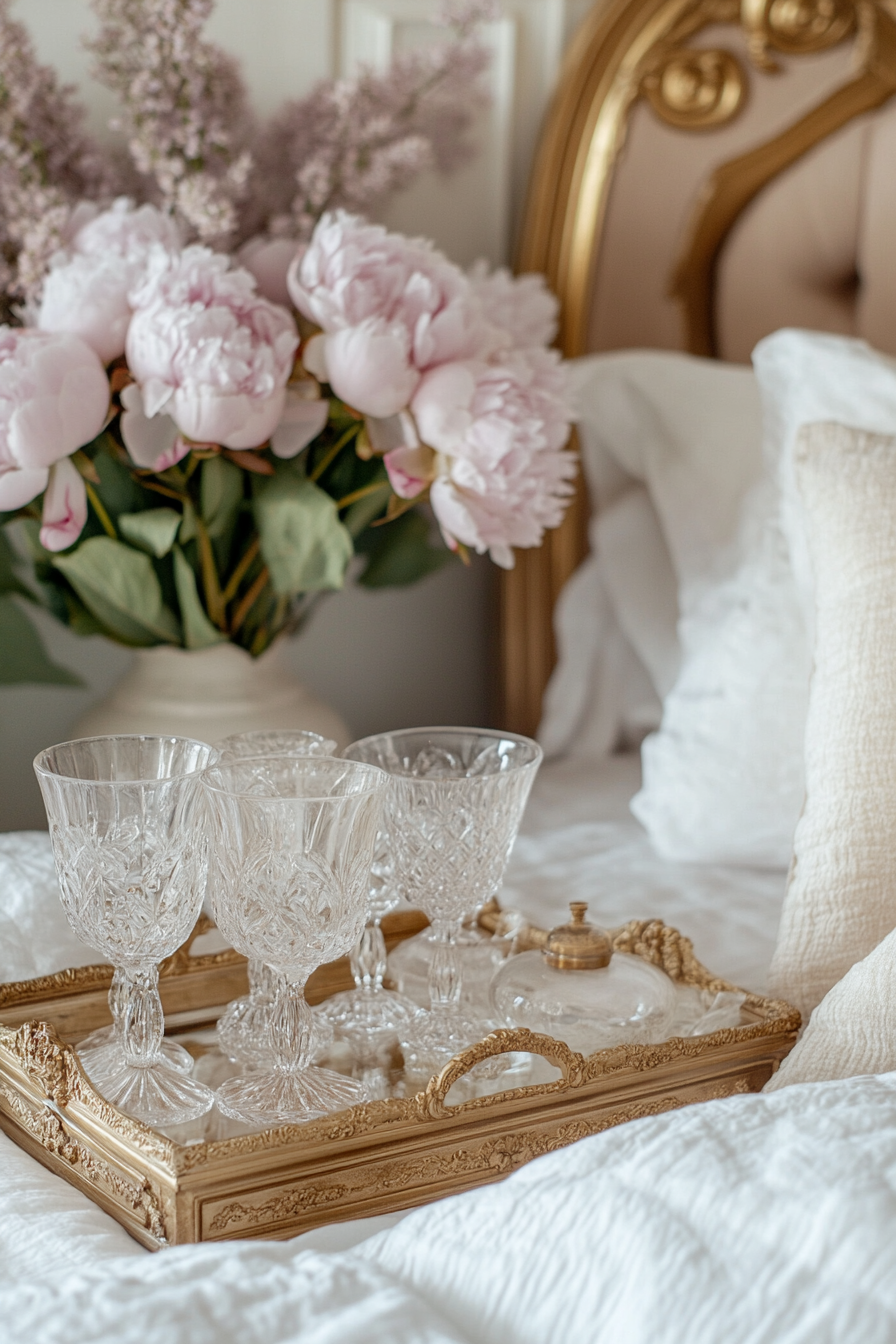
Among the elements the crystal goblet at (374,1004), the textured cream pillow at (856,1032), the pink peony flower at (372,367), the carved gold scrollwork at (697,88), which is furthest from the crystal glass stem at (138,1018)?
the carved gold scrollwork at (697,88)

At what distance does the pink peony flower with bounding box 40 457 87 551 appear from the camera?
0.90 metres

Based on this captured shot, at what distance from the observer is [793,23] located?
1.38m

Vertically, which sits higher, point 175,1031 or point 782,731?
point 782,731

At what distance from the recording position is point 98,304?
0.89 m

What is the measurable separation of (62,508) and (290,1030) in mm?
397

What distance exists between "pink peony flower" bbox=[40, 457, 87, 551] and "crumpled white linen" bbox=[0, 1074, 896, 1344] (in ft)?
1.72

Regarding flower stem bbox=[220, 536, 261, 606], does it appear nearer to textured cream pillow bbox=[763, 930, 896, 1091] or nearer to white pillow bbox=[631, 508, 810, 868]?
white pillow bbox=[631, 508, 810, 868]

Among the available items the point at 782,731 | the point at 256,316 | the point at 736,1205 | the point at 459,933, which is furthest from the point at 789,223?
the point at 736,1205

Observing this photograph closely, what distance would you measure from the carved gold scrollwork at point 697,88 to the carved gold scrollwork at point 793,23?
0.10ft

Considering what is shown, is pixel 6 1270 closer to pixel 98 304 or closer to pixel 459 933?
pixel 459 933

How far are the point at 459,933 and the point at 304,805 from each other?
204mm

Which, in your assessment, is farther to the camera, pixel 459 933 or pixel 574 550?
pixel 574 550

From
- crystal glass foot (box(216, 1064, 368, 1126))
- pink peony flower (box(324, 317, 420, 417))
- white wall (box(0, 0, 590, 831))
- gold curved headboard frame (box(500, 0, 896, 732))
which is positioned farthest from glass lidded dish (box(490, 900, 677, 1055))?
gold curved headboard frame (box(500, 0, 896, 732))

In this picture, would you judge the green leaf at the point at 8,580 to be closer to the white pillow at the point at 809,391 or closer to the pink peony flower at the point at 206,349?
the pink peony flower at the point at 206,349
